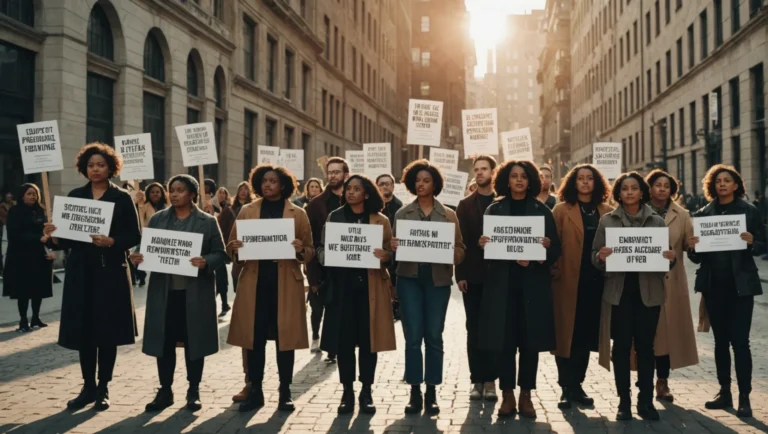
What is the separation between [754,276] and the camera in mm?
6688

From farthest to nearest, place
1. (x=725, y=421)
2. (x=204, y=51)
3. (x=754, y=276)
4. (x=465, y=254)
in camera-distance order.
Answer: (x=204, y=51) < (x=465, y=254) < (x=754, y=276) < (x=725, y=421)

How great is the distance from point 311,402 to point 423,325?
127 centimetres

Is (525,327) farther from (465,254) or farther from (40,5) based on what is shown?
(40,5)

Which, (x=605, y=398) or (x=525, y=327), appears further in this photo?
(x=605, y=398)

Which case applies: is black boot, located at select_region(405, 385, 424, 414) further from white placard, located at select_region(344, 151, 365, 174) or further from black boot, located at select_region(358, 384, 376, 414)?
white placard, located at select_region(344, 151, 365, 174)

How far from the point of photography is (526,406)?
6.44m

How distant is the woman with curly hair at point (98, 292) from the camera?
6.68 m

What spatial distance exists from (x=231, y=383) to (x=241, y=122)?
24.4 m

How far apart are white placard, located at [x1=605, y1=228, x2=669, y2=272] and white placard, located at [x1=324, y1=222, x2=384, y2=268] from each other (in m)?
1.99

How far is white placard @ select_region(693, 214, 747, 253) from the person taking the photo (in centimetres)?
669

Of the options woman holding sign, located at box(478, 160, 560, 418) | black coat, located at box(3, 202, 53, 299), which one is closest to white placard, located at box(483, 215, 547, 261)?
woman holding sign, located at box(478, 160, 560, 418)

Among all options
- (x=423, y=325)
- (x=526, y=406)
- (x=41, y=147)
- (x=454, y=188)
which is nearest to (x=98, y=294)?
(x=423, y=325)

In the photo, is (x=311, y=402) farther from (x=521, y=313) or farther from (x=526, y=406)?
(x=521, y=313)

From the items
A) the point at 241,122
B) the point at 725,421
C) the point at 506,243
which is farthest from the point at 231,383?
the point at 241,122
